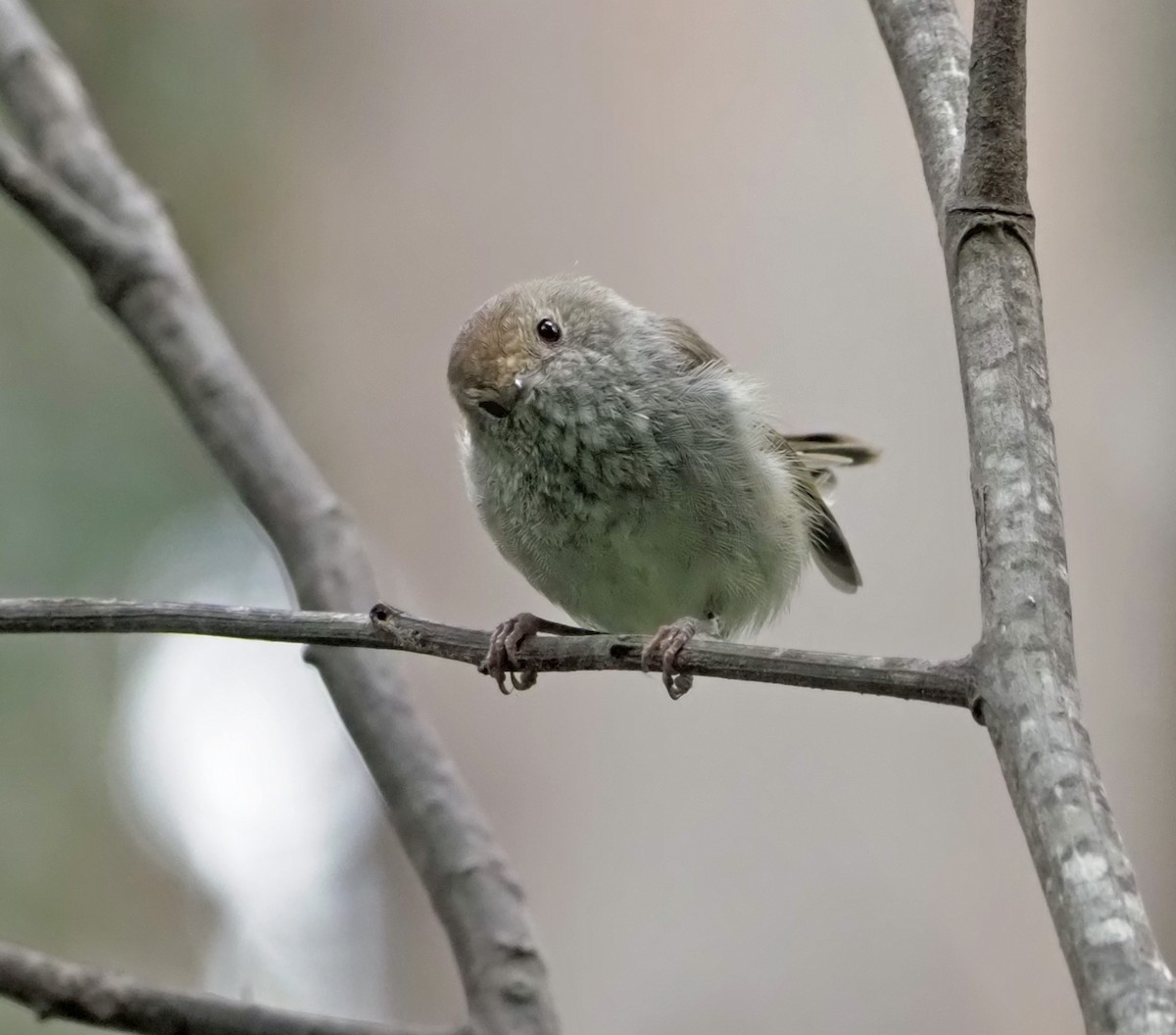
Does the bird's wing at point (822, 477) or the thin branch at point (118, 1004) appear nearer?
the thin branch at point (118, 1004)

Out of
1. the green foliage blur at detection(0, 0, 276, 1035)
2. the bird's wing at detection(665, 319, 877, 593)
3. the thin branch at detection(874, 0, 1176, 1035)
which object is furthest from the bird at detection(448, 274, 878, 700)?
the green foliage blur at detection(0, 0, 276, 1035)

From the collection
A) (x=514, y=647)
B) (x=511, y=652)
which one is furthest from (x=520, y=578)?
(x=511, y=652)

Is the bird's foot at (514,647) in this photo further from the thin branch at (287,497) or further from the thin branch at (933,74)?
the thin branch at (933,74)

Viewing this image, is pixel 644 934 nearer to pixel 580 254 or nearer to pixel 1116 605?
pixel 1116 605

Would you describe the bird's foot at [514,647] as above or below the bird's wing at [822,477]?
below

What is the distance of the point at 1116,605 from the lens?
13.0 ft

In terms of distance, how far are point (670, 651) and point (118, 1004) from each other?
917mm

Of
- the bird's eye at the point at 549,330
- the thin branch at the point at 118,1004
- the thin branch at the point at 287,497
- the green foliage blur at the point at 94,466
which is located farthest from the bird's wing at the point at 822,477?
the green foliage blur at the point at 94,466

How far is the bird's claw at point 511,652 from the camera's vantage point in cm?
173

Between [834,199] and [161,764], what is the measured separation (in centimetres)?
317

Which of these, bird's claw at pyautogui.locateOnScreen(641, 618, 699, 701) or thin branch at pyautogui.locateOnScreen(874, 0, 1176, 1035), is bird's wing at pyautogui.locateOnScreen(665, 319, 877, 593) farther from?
thin branch at pyautogui.locateOnScreen(874, 0, 1176, 1035)

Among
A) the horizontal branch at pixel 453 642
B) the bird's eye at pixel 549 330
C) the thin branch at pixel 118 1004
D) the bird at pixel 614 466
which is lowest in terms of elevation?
the thin branch at pixel 118 1004

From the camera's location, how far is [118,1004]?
5.97 feet

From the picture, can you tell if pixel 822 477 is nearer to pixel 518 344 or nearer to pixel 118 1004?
pixel 518 344
